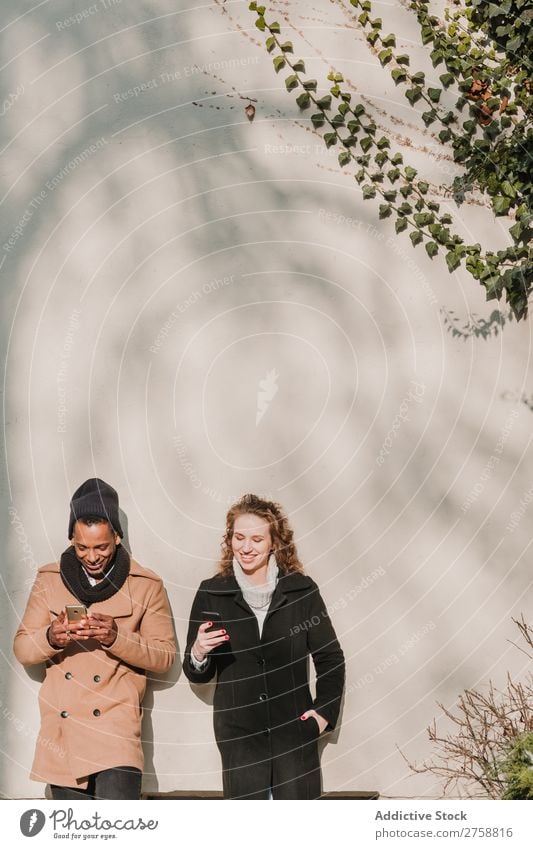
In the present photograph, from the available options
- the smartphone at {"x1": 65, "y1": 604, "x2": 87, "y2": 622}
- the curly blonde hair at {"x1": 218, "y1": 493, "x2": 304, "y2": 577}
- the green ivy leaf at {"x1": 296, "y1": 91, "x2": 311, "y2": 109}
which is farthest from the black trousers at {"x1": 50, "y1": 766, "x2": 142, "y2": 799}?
the green ivy leaf at {"x1": 296, "y1": 91, "x2": 311, "y2": 109}

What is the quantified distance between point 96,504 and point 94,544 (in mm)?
169

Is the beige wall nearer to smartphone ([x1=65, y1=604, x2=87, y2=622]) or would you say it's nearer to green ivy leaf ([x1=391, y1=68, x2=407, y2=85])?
green ivy leaf ([x1=391, y1=68, x2=407, y2=85])

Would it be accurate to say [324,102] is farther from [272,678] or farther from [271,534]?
[272,678]

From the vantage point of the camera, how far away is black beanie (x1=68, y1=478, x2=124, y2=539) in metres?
4.85

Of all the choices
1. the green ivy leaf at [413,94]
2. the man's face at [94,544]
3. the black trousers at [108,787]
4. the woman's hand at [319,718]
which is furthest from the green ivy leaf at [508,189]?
the black trousers at [108,787]

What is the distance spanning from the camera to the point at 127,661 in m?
4.82

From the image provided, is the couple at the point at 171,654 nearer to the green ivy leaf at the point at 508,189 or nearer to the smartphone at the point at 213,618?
the smartphone at the point at 213,618

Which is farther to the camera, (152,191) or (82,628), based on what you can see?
(152,191)

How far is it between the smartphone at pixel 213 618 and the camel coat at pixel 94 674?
16cm

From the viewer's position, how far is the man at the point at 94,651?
186 inches
